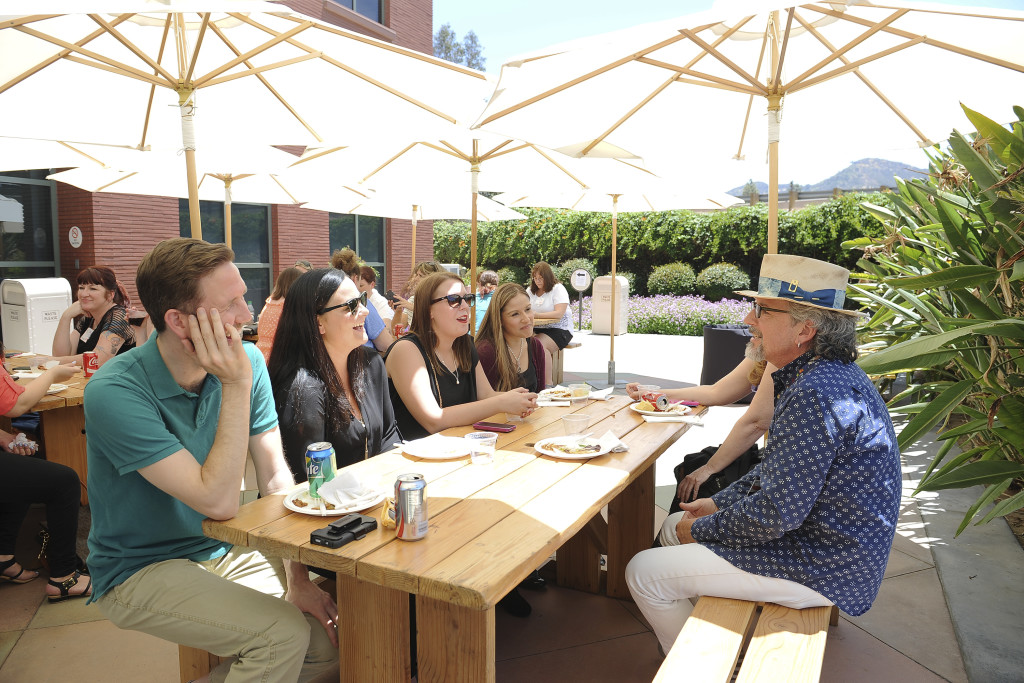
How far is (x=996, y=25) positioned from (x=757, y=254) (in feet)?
53.3

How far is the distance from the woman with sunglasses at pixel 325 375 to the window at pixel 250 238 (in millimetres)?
10693

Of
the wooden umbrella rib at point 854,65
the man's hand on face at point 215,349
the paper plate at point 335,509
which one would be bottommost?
the paper plate at point 335,509

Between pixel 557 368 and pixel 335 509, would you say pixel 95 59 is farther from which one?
pixel 557 368

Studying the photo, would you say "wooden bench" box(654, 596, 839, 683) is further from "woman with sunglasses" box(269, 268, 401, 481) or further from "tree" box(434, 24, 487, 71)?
"tree" box(434, 24, 487, 71)

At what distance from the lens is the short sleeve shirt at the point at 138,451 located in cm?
196

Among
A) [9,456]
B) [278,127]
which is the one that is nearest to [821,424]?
[9,456]

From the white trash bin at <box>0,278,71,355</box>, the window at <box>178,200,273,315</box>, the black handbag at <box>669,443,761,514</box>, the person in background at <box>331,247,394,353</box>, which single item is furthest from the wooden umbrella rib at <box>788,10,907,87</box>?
the window at <box>178,200,273,315</box>

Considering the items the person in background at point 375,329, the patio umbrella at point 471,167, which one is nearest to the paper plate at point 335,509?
the person in background at point 375,329

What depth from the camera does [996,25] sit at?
3.58 metres

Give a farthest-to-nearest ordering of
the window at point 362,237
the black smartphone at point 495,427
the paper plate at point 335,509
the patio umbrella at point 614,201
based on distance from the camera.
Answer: the window at point 362,237 < the patio umbrella at point 614,201 < the black smartphone at point 495,427 < the paper plate at point 335,509

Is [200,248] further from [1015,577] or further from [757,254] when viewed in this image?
[757,254]

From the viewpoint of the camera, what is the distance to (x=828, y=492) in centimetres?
221

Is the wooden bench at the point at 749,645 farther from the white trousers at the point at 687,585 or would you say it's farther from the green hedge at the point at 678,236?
the green hedge at the point at 678,236

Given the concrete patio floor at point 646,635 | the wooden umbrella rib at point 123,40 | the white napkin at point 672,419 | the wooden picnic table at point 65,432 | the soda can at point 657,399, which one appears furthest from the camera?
the wooden picnic table at point 65,432
